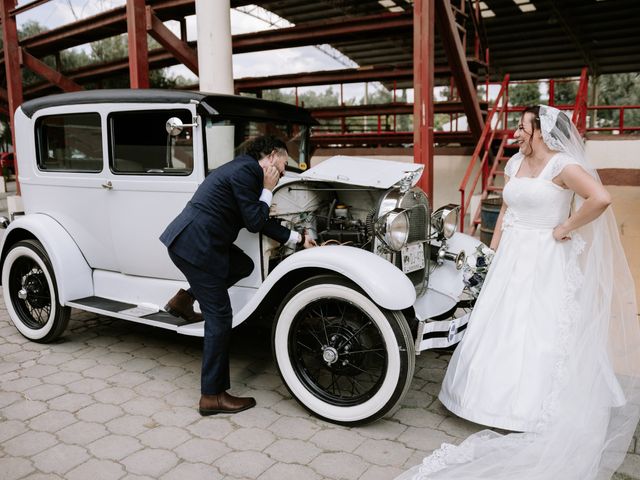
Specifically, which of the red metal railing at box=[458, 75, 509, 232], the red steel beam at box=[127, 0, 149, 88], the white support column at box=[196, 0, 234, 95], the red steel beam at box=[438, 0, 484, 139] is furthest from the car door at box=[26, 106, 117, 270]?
the red steel beam at box=[438, 0, 484, 139]

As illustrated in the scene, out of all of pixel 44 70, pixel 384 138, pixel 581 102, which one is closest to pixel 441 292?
pixel 581 102

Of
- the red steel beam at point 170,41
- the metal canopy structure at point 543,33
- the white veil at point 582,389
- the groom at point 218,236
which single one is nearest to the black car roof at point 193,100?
the groom at point 218,236

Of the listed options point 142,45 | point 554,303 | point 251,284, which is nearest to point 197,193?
point 251,284

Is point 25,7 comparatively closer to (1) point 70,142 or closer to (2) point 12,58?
(2) point 12,58

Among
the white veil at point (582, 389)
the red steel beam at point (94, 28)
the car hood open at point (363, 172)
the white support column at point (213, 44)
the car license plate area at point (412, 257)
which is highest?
the red steel beam at point (94, 28)

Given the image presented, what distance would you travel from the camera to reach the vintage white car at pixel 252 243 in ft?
9.57

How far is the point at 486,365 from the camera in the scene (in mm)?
2869

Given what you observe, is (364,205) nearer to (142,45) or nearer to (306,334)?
(306,334)

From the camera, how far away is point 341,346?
2.97 metres

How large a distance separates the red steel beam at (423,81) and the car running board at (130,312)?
3.36 metres

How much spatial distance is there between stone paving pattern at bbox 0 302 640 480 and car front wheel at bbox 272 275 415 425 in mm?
145

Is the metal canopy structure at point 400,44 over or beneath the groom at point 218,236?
over

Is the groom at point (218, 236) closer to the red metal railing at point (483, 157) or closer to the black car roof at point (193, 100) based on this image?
the black car roof at point (193, 100)

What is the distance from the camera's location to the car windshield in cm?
350
